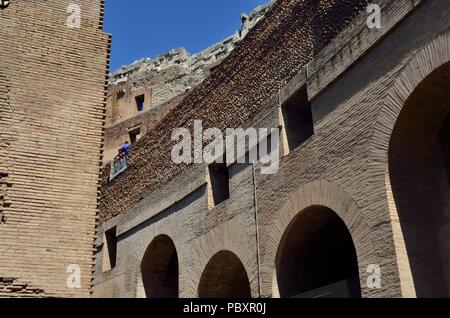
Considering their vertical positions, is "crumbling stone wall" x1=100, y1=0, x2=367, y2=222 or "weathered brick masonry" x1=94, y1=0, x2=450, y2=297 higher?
"crumbling stone wall" x1=100, y1=0, x2=367, y2=222

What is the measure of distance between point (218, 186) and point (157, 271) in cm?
300

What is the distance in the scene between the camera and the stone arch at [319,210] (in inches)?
254

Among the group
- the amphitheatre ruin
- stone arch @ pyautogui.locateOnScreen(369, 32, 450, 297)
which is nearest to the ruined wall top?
the amphitheatre ruin

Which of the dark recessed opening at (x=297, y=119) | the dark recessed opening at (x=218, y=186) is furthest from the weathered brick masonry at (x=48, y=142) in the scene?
the dark recessed opening at (x=218, y=186)

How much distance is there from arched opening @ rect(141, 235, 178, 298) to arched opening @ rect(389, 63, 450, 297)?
667 cm

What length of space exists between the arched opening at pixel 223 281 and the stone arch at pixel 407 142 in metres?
4.17

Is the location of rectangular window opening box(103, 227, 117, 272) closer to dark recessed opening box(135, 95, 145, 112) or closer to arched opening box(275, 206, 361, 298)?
arched opening box(275, 206, 361, 298)

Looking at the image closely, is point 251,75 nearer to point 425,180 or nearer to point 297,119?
point 297,119

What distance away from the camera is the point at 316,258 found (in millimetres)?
8516

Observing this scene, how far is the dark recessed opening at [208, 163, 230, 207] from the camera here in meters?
10.5

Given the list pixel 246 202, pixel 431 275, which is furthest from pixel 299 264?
pixel 431 275

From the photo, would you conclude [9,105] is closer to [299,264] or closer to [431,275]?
[299,264]

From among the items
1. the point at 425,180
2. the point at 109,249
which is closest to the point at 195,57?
the point at 109,249
